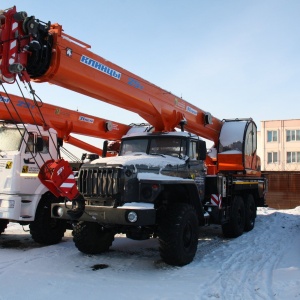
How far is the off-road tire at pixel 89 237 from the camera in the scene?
25.4ft

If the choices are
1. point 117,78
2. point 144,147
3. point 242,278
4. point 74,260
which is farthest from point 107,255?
point 117,78

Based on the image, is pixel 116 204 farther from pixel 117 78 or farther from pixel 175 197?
pixel 117 78

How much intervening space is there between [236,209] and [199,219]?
2.75m

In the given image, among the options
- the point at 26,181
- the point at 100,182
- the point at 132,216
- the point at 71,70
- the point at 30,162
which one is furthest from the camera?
the point at 30,162

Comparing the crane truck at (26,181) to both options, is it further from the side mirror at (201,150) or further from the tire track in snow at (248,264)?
the tire track in snow at (248,264)

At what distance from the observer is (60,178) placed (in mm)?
6625

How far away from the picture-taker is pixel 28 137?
350 inches

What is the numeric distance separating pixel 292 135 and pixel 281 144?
162 centimetres

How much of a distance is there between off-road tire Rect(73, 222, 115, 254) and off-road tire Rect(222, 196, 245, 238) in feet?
12.5

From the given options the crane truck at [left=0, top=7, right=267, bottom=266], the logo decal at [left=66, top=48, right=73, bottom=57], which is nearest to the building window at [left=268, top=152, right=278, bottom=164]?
the crane truck at [left=0, top=7, right=267, bottom=266]

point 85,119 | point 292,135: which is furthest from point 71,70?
point 292,135

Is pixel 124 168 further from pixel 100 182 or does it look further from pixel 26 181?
pixel 26 181

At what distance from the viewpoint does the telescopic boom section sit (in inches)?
224

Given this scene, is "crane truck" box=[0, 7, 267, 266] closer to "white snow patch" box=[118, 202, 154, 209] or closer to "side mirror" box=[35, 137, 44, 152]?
"white snow patch" box=[118, 202, 154, 209]
